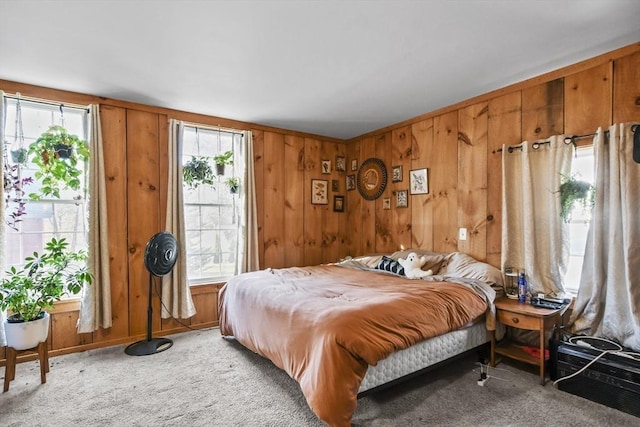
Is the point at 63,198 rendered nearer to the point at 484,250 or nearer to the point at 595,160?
the point at 484,250

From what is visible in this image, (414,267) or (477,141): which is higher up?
(477,141)

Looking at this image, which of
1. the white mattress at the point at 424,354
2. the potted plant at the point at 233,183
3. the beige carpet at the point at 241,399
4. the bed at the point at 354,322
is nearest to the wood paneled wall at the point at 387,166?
the potted plant at the point at 233,183

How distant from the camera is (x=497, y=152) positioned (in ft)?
10.4

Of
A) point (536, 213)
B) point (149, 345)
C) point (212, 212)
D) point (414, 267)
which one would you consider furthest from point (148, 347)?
point (536, 213)

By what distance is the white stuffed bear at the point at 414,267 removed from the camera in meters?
3.16

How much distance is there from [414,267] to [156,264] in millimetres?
2512

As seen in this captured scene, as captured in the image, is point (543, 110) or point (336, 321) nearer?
point (336, 321)

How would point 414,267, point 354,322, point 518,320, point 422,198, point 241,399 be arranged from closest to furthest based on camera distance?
point 354,322 → point 241,399 → point 518,320 → point 414,267 → point 422,198

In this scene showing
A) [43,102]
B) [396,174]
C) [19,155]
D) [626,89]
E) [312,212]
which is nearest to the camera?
[626,89]

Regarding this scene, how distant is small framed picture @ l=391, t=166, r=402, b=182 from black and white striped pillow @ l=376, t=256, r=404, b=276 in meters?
1.09

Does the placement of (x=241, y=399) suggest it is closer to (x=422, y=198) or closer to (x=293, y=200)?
(x=293, y=200)

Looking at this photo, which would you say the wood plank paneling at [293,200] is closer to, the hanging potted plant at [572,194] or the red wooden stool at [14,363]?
the red wooden stool at [14,363]

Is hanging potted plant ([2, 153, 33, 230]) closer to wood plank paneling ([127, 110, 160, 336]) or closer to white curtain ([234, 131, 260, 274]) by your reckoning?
wood plank paneling ([127, 110, 160, 336])

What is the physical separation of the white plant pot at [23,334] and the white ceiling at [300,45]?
6.60ft
